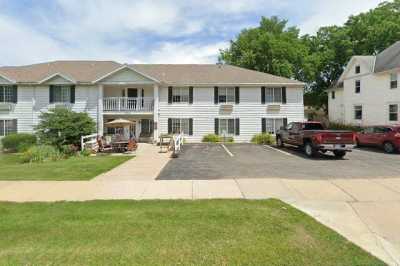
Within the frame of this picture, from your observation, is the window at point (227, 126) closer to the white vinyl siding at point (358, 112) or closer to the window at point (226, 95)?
the window at point (226, 95)

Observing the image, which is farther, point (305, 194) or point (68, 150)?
point (68, 150)

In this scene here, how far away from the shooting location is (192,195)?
716 centimetres

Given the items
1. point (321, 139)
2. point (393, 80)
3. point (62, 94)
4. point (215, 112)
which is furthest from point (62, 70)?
point (393, 80)

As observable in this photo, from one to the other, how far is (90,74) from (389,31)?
1475 inches

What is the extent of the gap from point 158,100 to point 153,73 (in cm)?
403

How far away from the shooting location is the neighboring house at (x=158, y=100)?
23812 mm

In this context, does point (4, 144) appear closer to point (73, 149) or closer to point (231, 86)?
point (73, 149)

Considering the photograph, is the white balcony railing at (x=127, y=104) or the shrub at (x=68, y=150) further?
the white balcony railing at (x=127, y=104)

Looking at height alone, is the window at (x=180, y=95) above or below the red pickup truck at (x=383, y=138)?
above

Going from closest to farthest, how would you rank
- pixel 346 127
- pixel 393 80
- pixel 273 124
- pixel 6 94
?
pixel 6 94 < pixel 393 80 < pixel 273 124 < pixel 346 127

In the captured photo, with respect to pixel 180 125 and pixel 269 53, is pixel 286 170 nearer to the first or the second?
pixel 180 125

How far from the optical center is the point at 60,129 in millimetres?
18172

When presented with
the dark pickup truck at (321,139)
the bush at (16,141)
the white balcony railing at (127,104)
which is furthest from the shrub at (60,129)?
the dark pickup truck at (321,139)

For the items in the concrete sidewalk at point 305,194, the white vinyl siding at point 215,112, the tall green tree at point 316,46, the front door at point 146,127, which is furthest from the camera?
the tall green tree at point 316,46
